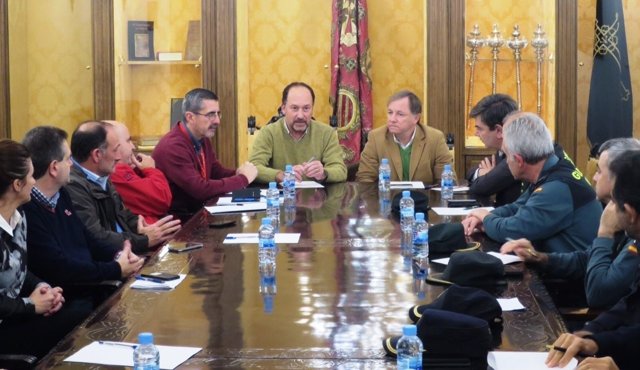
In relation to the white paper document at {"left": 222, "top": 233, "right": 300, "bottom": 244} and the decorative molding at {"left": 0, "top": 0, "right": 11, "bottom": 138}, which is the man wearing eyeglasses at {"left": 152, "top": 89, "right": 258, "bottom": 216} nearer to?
the white paper document at {"left": 222, "top": 233, "right": 300, "bottom": 244}

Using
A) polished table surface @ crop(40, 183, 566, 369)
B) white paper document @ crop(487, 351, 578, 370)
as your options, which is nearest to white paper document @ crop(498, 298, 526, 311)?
polished table surface @ crop(40, 183, 566, 369)

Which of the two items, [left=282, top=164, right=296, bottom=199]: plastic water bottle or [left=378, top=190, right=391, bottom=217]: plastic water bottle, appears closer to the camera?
[left=378, top=190, right=391, bottom=217]: plastic water bottle

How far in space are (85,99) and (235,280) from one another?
16.5ft

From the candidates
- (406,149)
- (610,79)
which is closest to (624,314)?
(406,149)

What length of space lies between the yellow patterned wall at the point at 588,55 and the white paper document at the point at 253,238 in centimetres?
420

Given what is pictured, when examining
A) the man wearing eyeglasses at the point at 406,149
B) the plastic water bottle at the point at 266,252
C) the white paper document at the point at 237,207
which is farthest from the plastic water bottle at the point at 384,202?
the plastic water bottle at the point at 266,252

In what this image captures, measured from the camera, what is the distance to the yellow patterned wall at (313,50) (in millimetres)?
8234

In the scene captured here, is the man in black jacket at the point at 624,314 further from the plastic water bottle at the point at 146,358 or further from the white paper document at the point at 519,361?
the plastic water bottle at the point at 146,358

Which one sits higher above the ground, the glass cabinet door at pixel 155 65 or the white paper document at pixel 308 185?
the glass cabinet door at pixel 155 65

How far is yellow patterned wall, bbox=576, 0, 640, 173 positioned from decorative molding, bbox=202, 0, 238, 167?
2645mm

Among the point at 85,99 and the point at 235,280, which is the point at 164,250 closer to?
the point at 235,280

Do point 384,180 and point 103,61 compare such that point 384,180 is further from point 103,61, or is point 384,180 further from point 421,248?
point 103,61

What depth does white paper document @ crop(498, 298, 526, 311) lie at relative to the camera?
2740mm

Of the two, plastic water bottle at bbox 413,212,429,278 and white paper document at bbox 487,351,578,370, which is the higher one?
plastic water bottle at bbox 413,212,429,278
